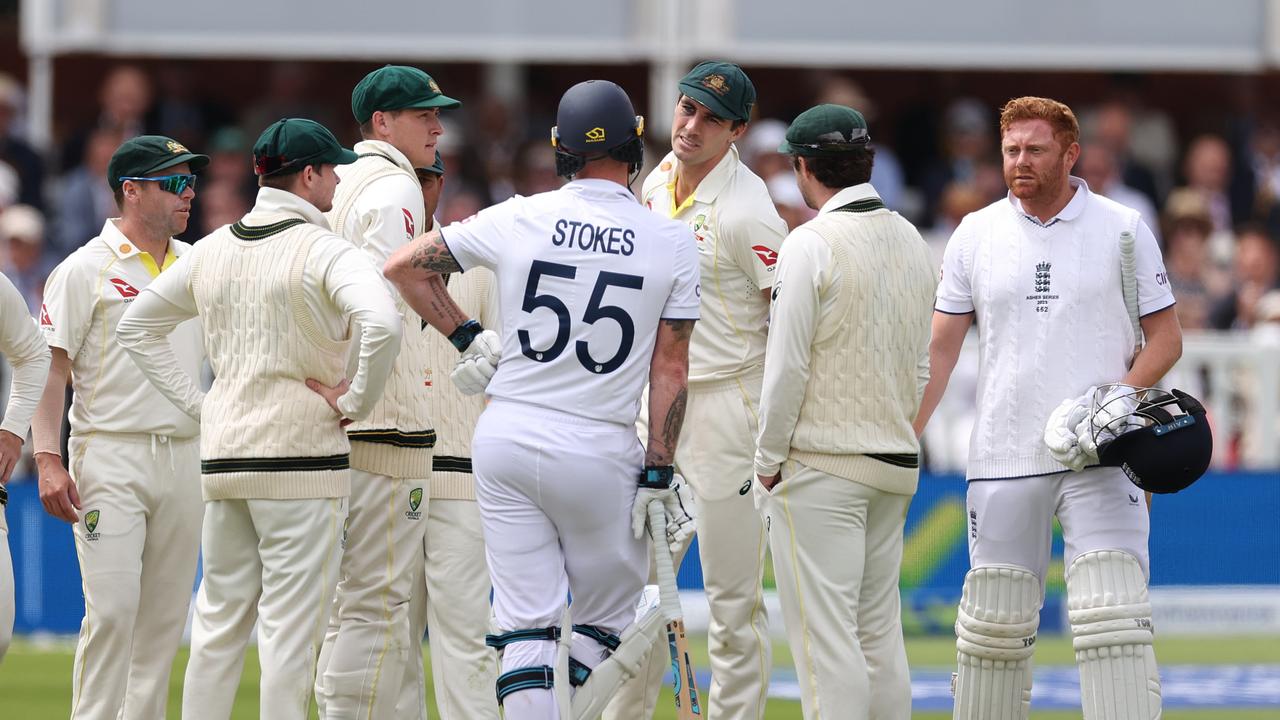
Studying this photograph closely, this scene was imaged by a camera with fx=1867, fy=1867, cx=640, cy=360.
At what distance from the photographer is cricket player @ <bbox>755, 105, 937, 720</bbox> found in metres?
6.88

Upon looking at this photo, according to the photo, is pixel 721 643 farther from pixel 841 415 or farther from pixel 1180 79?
pixel 1180 79

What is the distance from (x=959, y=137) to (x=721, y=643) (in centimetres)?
942

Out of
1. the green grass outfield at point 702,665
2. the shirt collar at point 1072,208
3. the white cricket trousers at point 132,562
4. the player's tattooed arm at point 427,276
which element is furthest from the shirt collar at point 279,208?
the green grass outfield at point 702,665

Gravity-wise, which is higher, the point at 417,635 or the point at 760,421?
the point at 760,421

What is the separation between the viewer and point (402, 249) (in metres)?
6.55

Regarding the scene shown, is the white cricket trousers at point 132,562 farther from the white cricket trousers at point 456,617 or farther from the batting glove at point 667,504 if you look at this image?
the batting glove at point 667,504

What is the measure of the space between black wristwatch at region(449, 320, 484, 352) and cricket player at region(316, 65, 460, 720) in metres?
0.77

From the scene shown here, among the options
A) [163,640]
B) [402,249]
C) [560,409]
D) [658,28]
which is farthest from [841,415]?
[658,28]

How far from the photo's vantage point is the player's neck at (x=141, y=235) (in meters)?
7.77

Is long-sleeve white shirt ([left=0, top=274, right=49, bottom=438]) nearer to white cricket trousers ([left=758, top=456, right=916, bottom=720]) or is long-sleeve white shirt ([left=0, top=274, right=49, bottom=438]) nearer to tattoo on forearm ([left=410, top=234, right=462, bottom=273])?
tattoo on forearm ([left=410, top=234, right=462, bottom=273])

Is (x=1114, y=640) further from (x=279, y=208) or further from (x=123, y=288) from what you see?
(x=123, y=288)

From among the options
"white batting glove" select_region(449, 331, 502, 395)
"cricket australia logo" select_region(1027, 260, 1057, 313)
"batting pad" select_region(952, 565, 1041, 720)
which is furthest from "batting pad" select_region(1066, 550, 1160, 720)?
"white batting glove" select_region(449, 331, 502, 395)

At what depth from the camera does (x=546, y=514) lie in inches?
253

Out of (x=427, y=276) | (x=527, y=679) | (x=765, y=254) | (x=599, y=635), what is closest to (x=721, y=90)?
(x=765, y=254)
